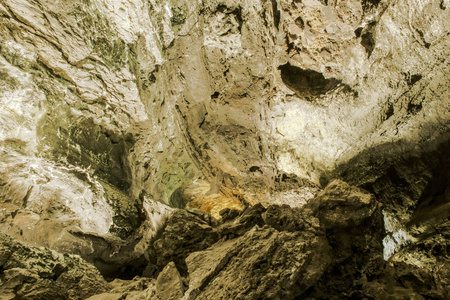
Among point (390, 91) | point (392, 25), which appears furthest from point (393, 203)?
point (392, 25)

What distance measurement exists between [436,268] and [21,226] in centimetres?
517

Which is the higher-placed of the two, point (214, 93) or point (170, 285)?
point (214, 93)

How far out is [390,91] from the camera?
3.34 m

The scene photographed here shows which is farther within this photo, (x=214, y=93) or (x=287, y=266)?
(x=214, y=93)

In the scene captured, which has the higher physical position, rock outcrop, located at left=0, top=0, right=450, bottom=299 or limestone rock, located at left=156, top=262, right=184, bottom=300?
rock outcrop, located at left=0, top=0, right=450, bottom=299

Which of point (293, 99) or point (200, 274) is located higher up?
point (293, 99)

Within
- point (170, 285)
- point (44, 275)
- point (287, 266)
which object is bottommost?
point (287, 266)

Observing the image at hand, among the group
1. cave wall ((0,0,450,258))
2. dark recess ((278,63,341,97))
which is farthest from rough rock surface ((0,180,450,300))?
dark recess ((278,63,341,97))

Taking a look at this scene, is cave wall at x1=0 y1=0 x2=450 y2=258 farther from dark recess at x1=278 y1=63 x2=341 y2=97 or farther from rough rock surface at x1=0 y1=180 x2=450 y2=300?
rough rock surface at x1=0 y1=180 x2=450 y2=300

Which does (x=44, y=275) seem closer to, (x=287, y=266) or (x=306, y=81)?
(x=287, y=266)

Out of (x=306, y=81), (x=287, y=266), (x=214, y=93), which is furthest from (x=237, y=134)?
(x=287, y=266)

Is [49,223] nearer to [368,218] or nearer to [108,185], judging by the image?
[108,185]

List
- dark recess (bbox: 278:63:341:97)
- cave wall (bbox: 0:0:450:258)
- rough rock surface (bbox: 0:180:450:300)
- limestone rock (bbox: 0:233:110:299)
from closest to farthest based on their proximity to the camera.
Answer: rough rock surface (bbox: 0:180:450:300)
limestone rock (bbox: 0:233:110:299)
cave wall (bbox: 0:0:450:258)
dark recess (bbox: 278:63:341:97)

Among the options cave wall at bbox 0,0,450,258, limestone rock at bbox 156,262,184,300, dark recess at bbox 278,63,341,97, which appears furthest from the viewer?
dark recess at bbox 278,63,341,97
